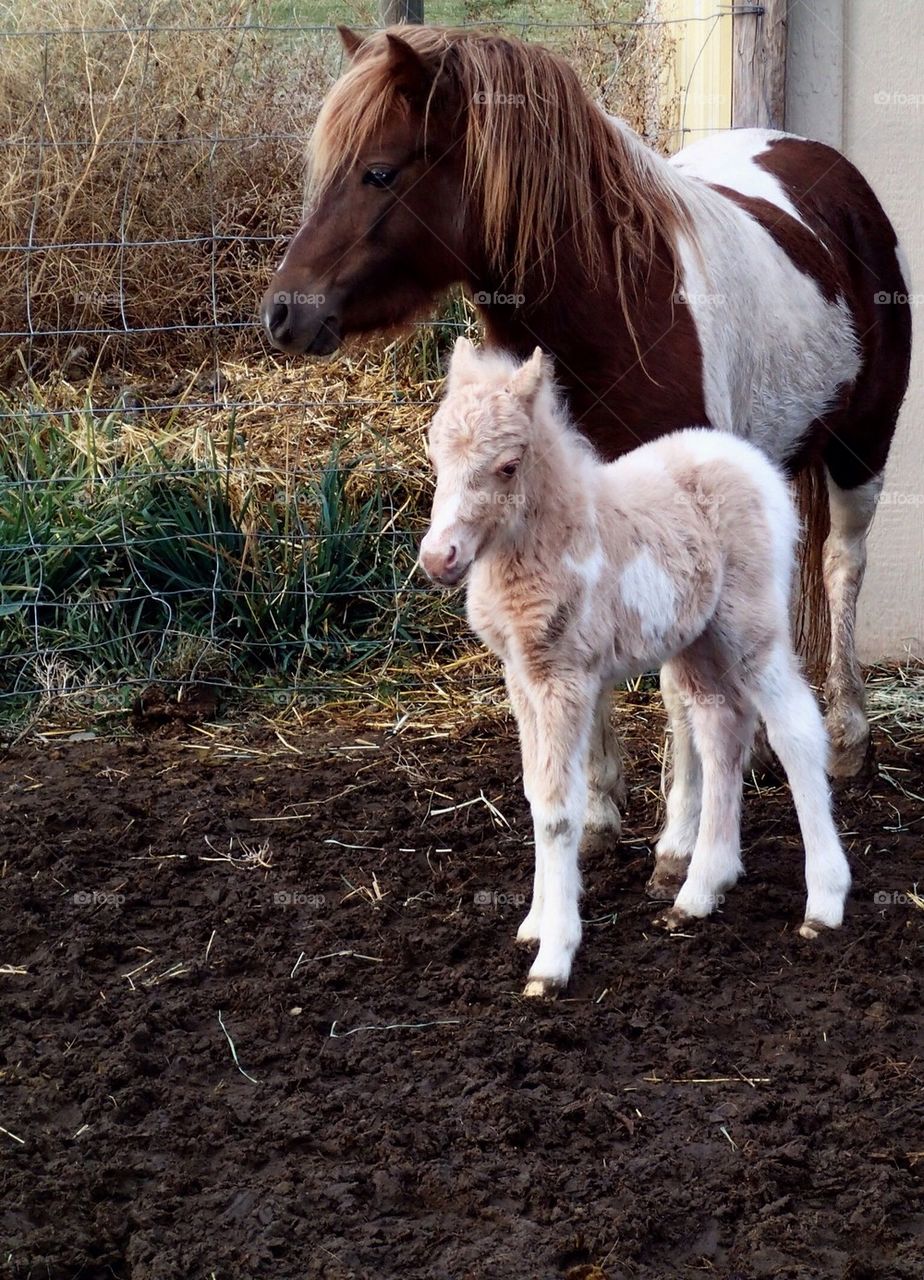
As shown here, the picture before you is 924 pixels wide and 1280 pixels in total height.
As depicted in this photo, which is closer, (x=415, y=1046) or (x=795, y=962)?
(x=415, y=1046)

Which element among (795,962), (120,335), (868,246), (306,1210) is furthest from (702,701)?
(120,335)

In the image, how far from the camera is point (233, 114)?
6.79 m

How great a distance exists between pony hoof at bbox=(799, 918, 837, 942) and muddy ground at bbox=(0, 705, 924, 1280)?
0.04 meters

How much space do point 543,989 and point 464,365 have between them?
4.67ft

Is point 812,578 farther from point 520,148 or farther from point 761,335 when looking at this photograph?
point 520,148

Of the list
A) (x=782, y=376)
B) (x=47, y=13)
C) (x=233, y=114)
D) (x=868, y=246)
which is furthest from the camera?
(x=47, y=13)

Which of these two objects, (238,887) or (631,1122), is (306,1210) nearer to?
(631,1122)

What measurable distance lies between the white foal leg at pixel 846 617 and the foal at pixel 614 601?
1.23 m

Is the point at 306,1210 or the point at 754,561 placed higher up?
the point at 754,561

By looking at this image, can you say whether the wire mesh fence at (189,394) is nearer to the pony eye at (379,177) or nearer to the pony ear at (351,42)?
the pony ear at (351,42)

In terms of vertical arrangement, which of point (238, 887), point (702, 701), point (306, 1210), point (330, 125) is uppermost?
point (330, 125)

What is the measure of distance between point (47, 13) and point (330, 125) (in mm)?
4544

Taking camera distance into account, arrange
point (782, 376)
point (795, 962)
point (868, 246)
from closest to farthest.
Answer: point (795, 962) < point (782, 376) < point (868, 246)

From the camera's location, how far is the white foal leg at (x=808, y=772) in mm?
3582
